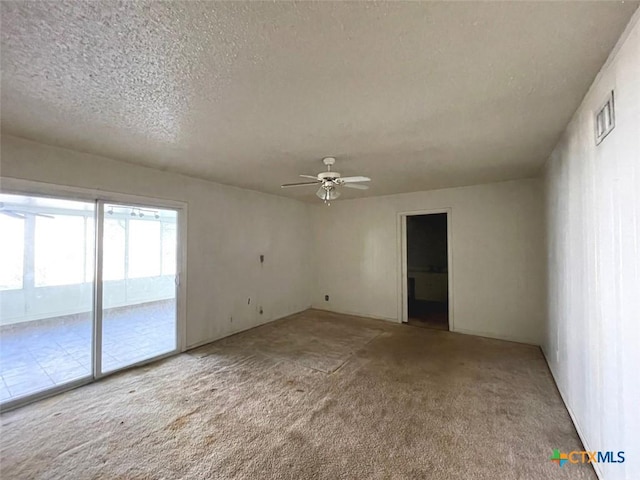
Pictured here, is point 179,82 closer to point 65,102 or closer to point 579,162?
point 65,102

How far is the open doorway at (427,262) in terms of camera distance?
692cm

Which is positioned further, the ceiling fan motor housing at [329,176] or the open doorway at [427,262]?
the open doorway at [427,262]

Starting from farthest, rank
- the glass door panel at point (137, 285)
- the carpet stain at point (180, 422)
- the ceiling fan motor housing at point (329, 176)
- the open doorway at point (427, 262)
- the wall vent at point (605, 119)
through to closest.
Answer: the open doorway at point (427, 262) < the glass door panel at point (137, 285) < the ceiling fan motor housing at point (329, 176) < the carpet stain at point (180, 422) < the wall vent at point (605, 119)

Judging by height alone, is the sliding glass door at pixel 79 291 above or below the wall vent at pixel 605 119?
below

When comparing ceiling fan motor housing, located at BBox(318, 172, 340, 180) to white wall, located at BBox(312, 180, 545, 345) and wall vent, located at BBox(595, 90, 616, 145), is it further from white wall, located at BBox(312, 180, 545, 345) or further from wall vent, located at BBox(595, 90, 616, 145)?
white wall, located at BBox(312, 180, 545, 345)

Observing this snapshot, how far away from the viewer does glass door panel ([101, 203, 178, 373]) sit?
3.22 meters

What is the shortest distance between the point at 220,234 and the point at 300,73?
3.33 m

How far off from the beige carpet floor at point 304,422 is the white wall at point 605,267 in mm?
444

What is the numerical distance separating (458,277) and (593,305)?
2.94 meters

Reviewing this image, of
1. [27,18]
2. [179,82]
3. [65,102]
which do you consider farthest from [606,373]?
[65,102]

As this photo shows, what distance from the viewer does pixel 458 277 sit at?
4.71 meters

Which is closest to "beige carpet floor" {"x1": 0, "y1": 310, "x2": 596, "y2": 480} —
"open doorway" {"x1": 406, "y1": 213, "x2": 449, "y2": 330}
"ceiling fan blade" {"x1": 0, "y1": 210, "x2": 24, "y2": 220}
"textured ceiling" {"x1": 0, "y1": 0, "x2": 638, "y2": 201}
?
"ceiling fan blade" {"x1": 0, "y1": 210, "x2": 24, "y2": 220}

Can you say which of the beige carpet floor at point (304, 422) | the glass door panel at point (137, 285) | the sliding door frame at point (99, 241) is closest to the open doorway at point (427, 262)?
the beige carpet floor at point (304, 422)

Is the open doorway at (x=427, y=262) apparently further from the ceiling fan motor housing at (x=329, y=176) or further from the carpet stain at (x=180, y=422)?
the carpet stain at (x=180, y=422)
